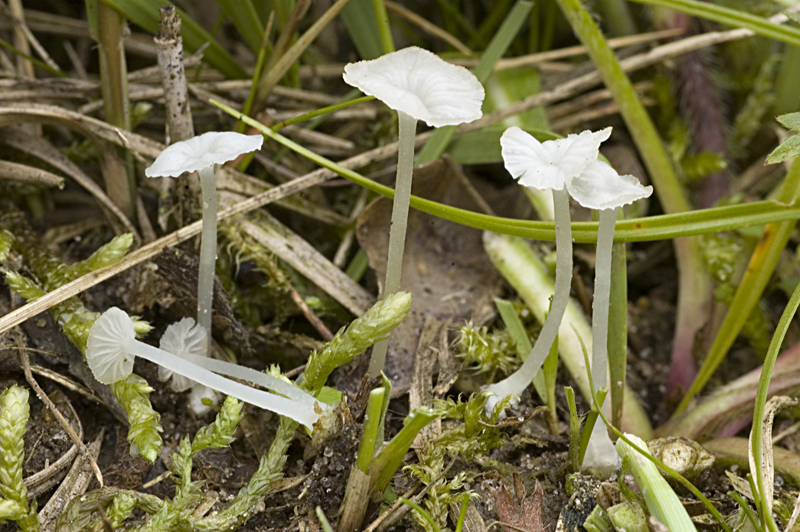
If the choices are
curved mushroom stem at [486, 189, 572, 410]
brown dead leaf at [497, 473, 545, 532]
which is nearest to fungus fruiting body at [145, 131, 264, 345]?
curved mushroom stem at [486, 189, 572, 410]

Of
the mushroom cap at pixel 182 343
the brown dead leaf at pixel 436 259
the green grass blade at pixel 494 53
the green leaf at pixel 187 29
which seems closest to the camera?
the mushroom cap at pixel 182 343

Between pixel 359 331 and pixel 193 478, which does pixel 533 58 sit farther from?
pixel 193 478

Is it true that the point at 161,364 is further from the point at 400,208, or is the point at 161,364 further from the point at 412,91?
the point at 412,91

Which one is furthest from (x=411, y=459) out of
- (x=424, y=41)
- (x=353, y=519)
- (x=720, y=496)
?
(x=424, y=41)

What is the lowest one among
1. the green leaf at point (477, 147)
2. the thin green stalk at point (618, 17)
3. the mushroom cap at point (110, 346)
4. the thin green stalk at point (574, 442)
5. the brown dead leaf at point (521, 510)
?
the brown dead leaf at point (521, 510)

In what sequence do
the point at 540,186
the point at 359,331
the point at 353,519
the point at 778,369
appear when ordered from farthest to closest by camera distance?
the point at 778,369 < the point at 359,331 < the point at 353,519 < the point at 540,186

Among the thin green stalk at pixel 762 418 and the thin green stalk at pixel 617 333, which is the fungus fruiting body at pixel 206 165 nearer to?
the thin green stalk at pixel 617 333

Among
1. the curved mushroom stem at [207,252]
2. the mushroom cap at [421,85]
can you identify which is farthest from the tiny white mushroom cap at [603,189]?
the curved mushroom stem at [207,252]
